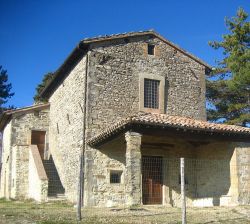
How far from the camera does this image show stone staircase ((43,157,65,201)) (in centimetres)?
1764

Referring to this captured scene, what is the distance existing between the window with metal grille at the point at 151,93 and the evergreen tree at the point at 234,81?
21.5 feet

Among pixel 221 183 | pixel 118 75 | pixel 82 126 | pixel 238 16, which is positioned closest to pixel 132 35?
pixel 118 75

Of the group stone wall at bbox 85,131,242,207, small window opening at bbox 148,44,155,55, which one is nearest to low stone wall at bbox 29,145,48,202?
stone wall at bbox 85,131,242,207

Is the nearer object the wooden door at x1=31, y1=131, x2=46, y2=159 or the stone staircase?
the stone staircase

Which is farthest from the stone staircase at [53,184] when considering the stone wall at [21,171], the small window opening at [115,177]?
the small window opening at [115,177]

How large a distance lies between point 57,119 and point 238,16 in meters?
13.4

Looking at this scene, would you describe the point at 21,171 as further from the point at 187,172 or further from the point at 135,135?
the point at 135,135

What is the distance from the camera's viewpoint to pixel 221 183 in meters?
15.4

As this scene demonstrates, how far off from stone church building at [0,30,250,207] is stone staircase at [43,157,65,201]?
0.17 feet

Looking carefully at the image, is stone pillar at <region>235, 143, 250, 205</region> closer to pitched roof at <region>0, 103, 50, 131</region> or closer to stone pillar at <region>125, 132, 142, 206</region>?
stone pillar at <region>125, 132, 142, 206</region>

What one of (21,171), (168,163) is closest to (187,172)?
(168,163)

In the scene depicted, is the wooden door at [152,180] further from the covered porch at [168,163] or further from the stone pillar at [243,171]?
the stone pillar at [243,171]

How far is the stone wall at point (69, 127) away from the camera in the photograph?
1662cm

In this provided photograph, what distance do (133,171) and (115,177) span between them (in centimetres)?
364
